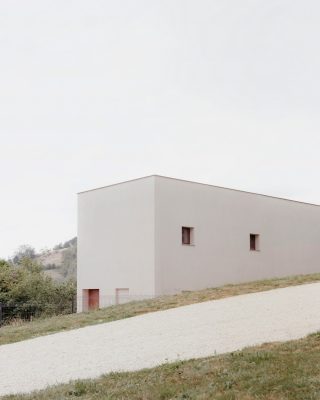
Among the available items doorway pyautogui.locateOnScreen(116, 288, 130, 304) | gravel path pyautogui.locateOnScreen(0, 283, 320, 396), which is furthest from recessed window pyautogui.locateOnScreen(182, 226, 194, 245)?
gravel path pyautogui.locateOnScreen(0, 283, 320, 396)

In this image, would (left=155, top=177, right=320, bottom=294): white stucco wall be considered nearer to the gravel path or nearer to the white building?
the white building

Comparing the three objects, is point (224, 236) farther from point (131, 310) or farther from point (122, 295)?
point (131, 310)

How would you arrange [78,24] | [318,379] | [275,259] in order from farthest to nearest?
[275,259], [78,24], [318,379]

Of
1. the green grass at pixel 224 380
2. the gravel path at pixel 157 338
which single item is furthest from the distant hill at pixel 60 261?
the green grass at pixel 224 380

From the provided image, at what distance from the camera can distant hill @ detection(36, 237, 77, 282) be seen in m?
63.4

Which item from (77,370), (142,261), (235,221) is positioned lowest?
(77,370)

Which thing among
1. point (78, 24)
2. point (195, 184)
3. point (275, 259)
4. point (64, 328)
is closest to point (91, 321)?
point (64, 328)

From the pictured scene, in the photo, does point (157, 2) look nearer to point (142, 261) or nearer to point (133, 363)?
point (133, 363)

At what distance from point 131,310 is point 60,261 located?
190ft

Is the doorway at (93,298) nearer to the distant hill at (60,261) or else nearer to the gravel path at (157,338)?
the gravel path at (157,338)

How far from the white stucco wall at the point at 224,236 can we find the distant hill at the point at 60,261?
3366 centimetres

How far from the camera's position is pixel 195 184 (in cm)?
2564

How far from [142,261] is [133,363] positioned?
14964mm

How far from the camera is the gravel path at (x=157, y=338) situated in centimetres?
934
